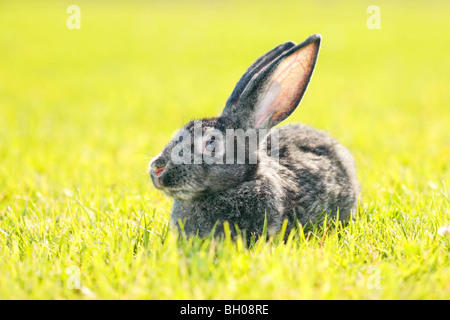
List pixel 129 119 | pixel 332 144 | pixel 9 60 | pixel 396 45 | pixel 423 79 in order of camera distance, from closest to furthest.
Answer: pixel 332 144 → pixel 129 119 → pixel 423 79 → pixel 9 60 → pixel 396 45

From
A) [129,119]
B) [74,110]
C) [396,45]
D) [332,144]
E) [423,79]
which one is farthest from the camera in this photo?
[396,45]

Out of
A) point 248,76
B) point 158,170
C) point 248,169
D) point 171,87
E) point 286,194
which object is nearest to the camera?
point 158,170

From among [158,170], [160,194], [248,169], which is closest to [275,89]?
[248,169]

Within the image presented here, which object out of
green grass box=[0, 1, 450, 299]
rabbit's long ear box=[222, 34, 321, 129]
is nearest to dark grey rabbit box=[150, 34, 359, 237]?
rabbit's long ear box=[222, 34, 321, 129]

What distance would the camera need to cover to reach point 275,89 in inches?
164

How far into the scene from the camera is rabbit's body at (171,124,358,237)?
390cm

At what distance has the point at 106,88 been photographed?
12.2m

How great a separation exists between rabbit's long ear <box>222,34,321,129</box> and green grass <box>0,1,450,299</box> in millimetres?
1030

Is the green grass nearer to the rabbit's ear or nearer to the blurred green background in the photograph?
the blurred green background

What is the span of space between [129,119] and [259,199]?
18.6ft

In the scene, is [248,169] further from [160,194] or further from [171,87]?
[171,87]

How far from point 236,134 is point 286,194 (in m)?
0.64
